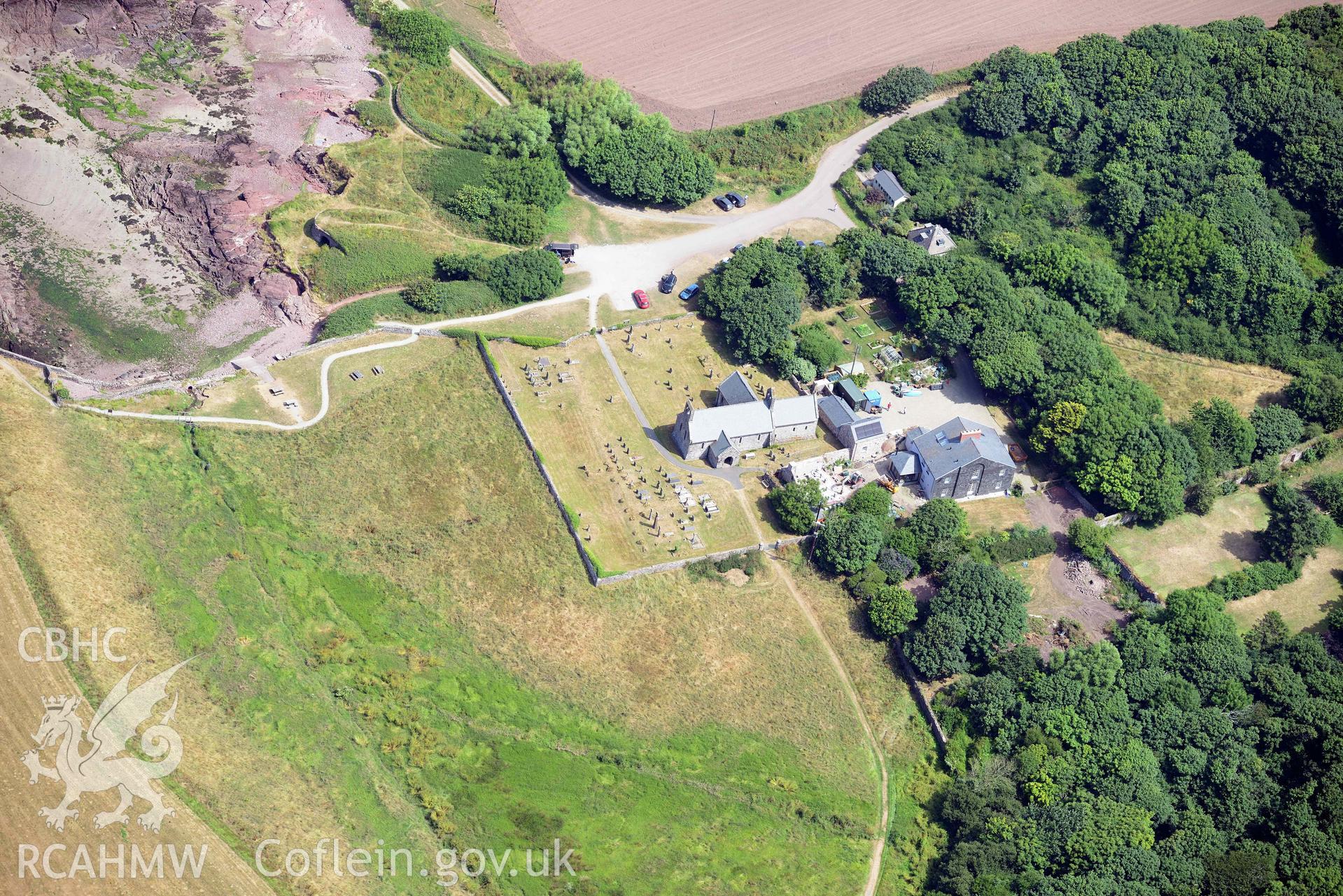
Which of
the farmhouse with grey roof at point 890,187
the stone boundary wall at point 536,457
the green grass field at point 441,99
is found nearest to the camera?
the stone boundary wall at point 536,457

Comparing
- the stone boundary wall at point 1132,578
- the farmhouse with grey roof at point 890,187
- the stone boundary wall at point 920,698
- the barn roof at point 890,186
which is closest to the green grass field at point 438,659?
the stone boundary wall at point 920,698

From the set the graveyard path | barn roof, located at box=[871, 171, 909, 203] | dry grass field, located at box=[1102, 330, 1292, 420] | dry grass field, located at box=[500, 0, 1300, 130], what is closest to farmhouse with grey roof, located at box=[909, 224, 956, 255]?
barn roof, located at box=[871, 171, 909, 203]

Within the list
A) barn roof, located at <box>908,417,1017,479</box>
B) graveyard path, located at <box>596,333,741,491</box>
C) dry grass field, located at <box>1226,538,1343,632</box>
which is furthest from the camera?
graveyard path, located at <box>596,333,741,491</box>

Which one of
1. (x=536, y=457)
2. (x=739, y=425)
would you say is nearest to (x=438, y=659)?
(x=536, y=457)

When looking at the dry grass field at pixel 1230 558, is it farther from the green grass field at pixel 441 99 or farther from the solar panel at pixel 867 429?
the green grass field at pixel 441 99

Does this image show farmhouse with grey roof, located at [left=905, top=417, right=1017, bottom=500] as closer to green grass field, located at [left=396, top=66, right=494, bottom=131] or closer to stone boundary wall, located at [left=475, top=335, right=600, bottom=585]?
stone boundary wall, located at [left=475, top=335, right=600, bottom=585]

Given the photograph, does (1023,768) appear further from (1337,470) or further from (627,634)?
(1337,470)

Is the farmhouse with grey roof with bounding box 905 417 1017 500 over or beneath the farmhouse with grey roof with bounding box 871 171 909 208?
beneath
